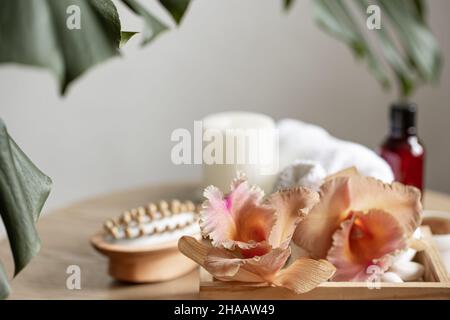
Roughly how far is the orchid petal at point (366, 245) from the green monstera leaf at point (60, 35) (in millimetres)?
291

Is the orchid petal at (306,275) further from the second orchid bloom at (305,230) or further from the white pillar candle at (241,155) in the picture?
the white pillar candle at (241,155)

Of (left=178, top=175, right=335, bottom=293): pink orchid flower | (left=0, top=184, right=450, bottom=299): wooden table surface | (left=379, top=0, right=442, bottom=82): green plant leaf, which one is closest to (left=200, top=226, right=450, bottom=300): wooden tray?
(left=178, top=175, right=335, bottom=293): pink orchid flower

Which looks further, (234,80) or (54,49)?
(234,80)

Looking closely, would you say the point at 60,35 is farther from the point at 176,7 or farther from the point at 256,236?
the point at 256,236

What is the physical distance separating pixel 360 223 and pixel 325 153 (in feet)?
0.82

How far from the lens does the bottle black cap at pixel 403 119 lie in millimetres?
948

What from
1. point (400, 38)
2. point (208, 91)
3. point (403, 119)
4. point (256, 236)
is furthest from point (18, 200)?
point (208, 91)

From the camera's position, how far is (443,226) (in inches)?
32.7

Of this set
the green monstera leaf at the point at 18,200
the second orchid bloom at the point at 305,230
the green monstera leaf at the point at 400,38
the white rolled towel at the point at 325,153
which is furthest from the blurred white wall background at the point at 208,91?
the green monstera leaf at the point at 18,200

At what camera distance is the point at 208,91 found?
1.73 meters

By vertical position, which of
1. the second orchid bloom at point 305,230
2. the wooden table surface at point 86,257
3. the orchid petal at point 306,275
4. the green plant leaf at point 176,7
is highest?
the green plant leaf at point 176,7

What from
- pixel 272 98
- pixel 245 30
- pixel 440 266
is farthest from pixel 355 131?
pixel 440 266
